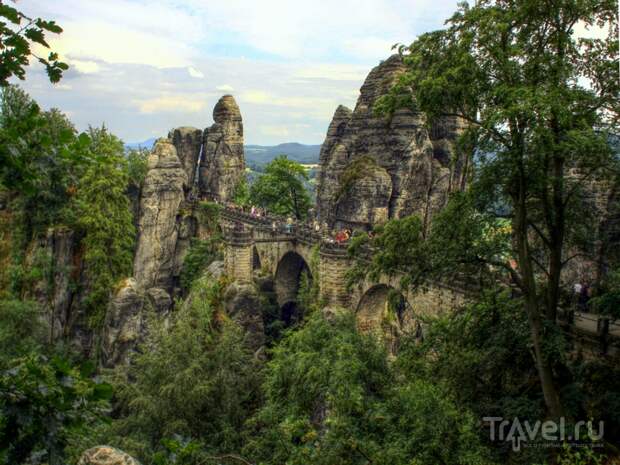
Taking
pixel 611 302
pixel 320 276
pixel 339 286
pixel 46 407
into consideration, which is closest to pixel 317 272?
pixel 320 276

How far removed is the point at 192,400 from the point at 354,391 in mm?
8008

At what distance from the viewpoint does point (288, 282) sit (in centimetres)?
3566

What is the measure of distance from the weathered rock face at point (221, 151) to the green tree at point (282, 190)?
292 cm

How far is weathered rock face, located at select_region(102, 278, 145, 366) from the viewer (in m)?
31.2

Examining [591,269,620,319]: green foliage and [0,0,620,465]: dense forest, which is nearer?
[0,0,620,465]: dense forest

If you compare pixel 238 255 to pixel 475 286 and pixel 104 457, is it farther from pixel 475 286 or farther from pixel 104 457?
pixel 104 457

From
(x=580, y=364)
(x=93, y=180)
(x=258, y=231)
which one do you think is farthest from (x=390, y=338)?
(x=93, y=180)

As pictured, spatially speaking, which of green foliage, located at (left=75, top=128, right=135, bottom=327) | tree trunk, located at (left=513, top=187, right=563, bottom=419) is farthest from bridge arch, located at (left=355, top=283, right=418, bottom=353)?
green foliage, located at (left=75, top=128, right=135, bottom=327)

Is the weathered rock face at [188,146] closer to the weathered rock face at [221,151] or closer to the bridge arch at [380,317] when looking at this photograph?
the weathered rock face at [221,151]

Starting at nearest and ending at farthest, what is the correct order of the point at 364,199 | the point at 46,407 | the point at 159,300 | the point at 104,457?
the point at 46,407 < the point at 104,457 < the point at 364,199 < the point at 159,300

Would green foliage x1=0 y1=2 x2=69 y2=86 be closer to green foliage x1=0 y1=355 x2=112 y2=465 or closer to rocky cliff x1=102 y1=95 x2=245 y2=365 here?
green foliage x1=0 y1=355 x2=112 y2=465

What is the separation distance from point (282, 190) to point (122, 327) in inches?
872

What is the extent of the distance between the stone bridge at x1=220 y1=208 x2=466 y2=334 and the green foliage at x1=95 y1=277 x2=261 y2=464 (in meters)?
5.28

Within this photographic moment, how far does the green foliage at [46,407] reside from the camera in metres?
3.93
